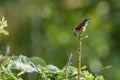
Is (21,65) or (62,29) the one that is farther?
(62,29)

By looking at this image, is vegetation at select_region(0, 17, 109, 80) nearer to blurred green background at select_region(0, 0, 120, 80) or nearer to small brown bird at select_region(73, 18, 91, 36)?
small brown bird at select_region(73, 18, 91, 36)

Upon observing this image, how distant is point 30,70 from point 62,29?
337 inches

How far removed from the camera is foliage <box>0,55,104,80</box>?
4.67ft

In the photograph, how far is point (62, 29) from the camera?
10047 mm

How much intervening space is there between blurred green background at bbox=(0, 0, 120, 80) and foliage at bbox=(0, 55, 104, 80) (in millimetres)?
7151

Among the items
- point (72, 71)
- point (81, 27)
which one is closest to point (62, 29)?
point (72, 71)

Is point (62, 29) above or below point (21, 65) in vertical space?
above

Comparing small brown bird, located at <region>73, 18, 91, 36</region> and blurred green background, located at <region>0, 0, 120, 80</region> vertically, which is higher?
blurred green background, located at <region>0, 0, 120, 80</region>

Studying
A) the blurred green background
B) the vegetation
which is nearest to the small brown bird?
the vegetation

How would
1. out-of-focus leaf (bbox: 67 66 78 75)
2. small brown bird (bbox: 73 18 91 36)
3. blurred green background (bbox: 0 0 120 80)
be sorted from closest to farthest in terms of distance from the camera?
1. small brown bird (bbox: 73 18 91 36)
2. out-of-focus leaf (bbox: 67 66 78 75)
3. blurred green background (bbox: 0 0 120 80)

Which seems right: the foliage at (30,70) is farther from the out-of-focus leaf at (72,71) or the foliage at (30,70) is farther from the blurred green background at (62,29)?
the blurred green background at (62,29)

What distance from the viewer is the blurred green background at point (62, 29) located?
361 inches

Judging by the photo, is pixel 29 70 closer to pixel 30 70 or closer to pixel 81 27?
pixel 30 70

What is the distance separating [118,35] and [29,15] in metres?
1.56
